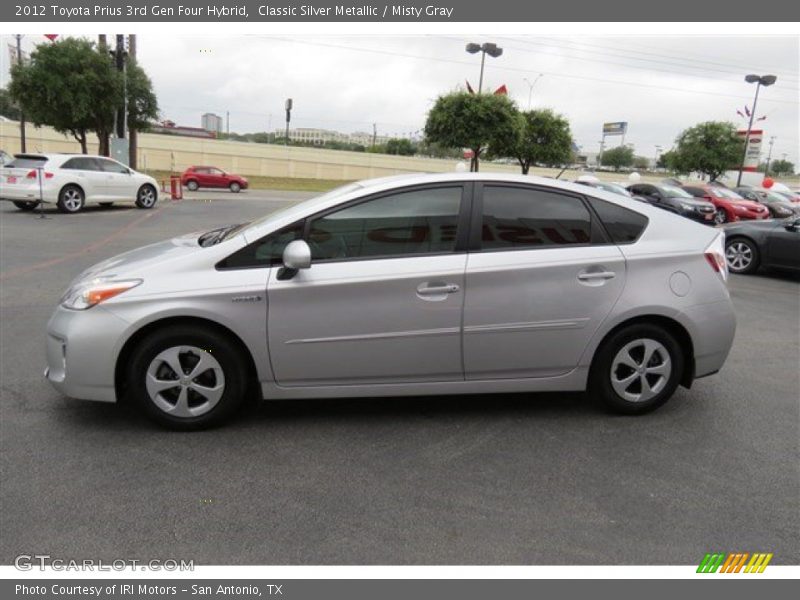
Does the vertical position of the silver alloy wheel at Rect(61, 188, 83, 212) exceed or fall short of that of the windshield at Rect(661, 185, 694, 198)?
it falls short

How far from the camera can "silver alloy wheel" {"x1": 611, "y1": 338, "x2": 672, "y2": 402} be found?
4051 mm

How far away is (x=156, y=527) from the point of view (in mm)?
2871

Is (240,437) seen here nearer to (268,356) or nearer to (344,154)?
(268,356)

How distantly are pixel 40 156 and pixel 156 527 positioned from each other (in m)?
16.3

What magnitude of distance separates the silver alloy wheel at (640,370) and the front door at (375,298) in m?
1.09

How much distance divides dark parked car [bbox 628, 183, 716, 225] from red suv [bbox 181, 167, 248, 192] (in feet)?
75.1

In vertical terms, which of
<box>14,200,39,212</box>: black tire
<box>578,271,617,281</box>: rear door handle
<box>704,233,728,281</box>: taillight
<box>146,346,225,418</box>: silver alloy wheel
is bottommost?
<box>14,200,39,212</box>: black tire

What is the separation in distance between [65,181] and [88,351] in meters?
14.6

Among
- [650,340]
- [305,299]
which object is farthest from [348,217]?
[650,340]

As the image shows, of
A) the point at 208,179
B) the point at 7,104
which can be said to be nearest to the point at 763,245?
the point at 208,179

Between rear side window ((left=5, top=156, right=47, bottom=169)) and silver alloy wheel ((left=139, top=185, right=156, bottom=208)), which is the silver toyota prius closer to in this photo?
rear side window ((left=5, top=156, right=47, bottom=169))

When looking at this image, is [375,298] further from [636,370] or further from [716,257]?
[716,257]

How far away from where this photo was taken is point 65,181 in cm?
1608

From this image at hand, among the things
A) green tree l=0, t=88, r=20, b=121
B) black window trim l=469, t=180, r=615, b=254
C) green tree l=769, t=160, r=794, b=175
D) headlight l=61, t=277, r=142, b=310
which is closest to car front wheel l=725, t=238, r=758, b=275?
black window trim l=469, t=180, r=615, b=254
